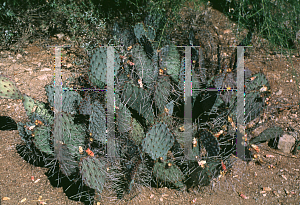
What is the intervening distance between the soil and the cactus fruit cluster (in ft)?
0.35

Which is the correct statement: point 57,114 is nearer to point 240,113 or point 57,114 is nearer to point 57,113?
point 57,113

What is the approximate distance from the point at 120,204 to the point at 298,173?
4.21 feet

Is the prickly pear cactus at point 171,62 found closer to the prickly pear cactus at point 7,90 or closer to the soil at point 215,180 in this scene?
the soil at point 215,180

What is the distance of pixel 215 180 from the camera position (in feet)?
6.47

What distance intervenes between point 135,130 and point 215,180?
0.66m

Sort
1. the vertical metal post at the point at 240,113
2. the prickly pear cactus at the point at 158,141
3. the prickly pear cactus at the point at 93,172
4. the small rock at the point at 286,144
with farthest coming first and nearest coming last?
the small rock at the point at 286,144
the vertical metal post at the point at 240,113
the prickly pear cactus at the point at 158,141
the prickly pear cactus at the point at 93,172

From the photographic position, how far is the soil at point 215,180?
6.04 ft

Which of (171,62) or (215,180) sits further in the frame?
(171,62)

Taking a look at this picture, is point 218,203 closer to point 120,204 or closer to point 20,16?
point 120,204

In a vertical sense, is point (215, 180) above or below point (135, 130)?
below

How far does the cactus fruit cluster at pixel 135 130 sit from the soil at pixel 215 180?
0.11 meters

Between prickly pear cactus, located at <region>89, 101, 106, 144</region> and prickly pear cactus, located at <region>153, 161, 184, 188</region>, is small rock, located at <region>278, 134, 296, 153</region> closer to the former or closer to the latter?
prickly pear cactus, located at <region>153, 161, 184, 188</region>

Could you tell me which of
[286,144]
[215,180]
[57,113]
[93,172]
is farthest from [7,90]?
[286,144]

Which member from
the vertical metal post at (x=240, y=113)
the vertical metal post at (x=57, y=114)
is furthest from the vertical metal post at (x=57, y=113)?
the vertical metal post at (x=240, y=113)
